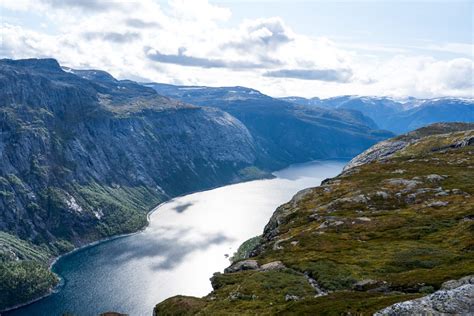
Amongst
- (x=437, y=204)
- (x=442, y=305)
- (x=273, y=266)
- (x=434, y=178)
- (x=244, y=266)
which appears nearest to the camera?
(x=442, y=305)

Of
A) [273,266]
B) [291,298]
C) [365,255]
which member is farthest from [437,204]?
[291,298]

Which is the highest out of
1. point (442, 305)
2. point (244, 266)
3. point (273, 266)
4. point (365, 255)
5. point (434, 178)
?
point (442, 305)

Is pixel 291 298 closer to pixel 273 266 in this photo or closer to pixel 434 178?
pixel 273 266

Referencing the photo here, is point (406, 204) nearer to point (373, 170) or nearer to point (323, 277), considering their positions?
point (373, 170)

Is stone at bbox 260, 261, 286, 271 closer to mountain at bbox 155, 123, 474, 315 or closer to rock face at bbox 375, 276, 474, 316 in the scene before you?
mountain at bbox 155, 123, 474, 315

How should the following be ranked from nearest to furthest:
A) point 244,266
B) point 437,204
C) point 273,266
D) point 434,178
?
1. point 273,266
2. point 244,266
3. point 437,204
4. point 434,178

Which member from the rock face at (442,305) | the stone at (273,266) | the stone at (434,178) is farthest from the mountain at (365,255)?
the stone at (434,178)

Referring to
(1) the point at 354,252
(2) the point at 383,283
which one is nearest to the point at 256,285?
(2) the point at 383,283
